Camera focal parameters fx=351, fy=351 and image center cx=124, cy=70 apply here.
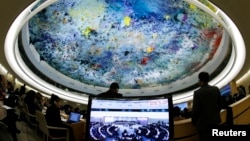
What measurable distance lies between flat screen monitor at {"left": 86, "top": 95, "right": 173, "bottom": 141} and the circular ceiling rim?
790 centimetres

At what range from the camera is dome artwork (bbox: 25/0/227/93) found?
16953 millimetres

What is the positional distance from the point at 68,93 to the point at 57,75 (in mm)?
2488

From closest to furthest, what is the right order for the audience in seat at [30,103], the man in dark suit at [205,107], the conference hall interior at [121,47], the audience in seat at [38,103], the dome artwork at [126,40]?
the man in dark suit at [205,107] < the audience in seat at [30,103] < the audience in seat at [38,103] < the conference hall interior at [121,47] < the dome artwork at [126,40]

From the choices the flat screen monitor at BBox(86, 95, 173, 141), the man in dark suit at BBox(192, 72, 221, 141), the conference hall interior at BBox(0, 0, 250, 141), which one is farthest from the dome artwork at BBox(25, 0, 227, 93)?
the flat screen monitor at BBox(86, 95, 173, 141)

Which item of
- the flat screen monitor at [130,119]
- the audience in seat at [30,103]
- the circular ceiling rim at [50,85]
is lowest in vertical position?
the flat screen monitor at [130,119]

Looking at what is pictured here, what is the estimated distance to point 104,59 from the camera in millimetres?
21859

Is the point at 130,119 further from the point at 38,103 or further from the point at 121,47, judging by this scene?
the point at 121,47

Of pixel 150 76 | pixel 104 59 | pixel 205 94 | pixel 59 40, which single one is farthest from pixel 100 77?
pixel 205 94

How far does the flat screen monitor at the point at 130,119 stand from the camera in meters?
2.12

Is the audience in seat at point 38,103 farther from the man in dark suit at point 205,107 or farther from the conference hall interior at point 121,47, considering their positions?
the man in dark suit at point 205,107

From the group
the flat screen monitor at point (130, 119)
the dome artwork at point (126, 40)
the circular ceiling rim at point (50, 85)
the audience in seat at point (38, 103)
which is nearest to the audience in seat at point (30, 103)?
the audience in seat at point (38, 103)

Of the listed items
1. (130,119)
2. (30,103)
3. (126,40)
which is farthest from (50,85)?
(130,119)

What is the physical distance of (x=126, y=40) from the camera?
2042 centimetres

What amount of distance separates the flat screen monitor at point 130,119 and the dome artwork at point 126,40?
13.9 metres
